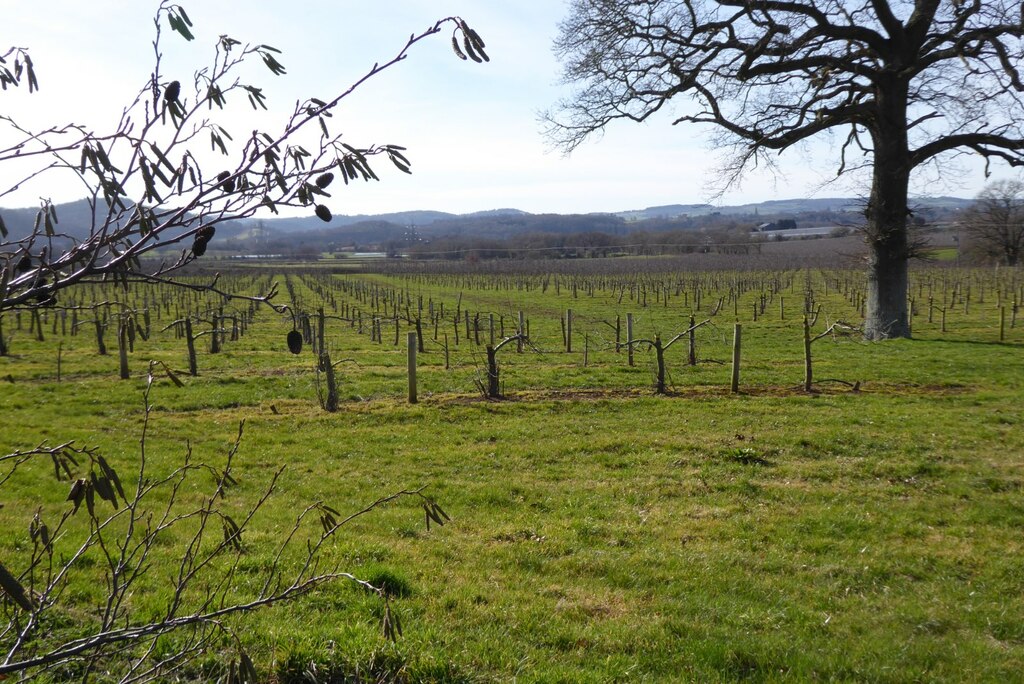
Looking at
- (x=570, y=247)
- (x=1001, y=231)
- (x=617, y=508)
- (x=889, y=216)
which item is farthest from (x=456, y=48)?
(x=570, y=247)

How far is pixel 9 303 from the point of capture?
5.52ft

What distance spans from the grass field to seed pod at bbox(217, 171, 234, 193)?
7.53 feet

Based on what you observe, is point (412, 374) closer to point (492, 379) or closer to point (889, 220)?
point (492, 379)

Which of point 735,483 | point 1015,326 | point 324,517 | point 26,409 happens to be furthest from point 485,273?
point 324,517

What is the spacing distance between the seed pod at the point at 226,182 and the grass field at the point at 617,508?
7.53 ft

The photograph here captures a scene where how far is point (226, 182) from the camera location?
1808 mm

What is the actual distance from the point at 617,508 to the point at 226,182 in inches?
265

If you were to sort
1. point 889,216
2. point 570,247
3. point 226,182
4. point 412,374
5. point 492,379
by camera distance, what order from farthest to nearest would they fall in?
point 570,247, point 889,216, point 492,379, point 412,374, point 226,182

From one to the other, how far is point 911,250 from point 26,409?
21576mm

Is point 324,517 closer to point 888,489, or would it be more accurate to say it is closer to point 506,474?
point 506,474

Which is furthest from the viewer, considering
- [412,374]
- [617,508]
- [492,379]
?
[492,379]

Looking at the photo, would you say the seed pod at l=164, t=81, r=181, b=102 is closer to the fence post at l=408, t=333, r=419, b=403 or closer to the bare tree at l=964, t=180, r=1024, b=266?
the fence post at l=408, t=333, r=419, b=403

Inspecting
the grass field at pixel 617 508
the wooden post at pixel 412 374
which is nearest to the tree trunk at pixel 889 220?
the grass field at pixel 617 508

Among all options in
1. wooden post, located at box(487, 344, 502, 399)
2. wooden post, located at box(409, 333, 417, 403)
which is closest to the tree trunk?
wooden post, located at box(487, 344, 502, 399)
